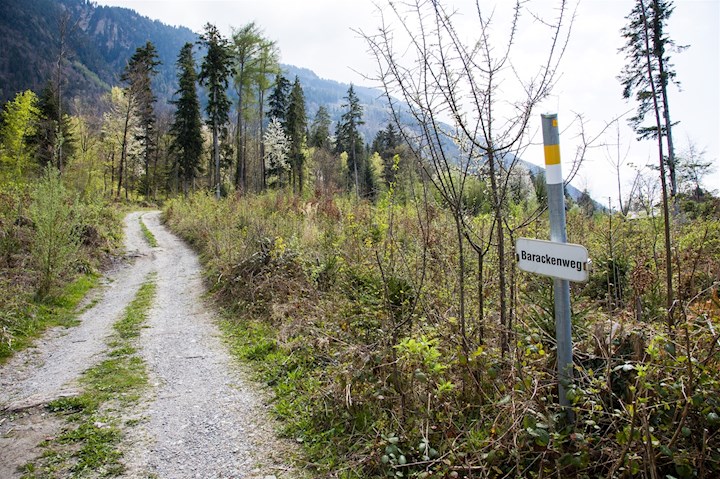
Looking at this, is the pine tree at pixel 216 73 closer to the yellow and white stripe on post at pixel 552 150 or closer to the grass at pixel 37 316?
the grass at pixel 37 316

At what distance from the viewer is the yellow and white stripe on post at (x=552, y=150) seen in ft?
6.91

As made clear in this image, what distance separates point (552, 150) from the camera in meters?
2.11

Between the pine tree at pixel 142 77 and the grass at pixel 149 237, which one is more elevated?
the pine tree at pixel 142 77

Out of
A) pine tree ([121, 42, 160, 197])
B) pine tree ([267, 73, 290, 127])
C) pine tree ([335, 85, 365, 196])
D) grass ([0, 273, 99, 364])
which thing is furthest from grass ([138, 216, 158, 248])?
pine tree ([267, 73, 290, 127])

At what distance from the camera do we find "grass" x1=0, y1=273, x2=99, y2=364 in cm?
567

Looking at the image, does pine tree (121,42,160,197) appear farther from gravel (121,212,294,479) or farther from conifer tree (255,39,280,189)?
gravel (121,212,294,479)

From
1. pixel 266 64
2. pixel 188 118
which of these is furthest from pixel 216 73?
pixel 188 118

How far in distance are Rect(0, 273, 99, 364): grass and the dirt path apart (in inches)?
7.7

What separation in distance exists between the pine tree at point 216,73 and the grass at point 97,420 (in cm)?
2130

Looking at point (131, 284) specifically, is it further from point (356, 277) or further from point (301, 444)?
point (301, 444)

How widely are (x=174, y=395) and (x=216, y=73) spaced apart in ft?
87.1

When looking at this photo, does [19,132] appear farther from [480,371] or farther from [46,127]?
[480,371]

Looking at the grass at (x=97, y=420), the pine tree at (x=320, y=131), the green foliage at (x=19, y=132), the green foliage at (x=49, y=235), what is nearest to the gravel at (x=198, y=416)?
the grass at (x=97, y=420)

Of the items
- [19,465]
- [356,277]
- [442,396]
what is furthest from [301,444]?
[356,277]
